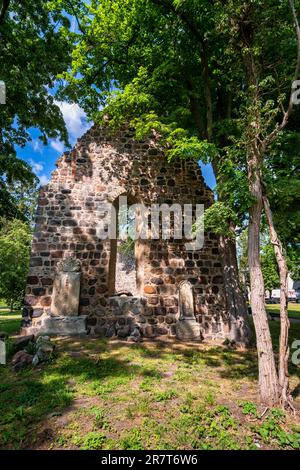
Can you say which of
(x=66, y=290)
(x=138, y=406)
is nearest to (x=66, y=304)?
(x=66, y=290)

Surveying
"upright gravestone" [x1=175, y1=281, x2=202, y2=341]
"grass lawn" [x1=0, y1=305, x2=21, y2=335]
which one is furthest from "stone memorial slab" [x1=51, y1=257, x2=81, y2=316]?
"upright gravestone" [x1=175, y1=281, x2=202, y2=341]

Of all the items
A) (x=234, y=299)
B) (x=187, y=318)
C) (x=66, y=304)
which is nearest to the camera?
(x=234, y=299)

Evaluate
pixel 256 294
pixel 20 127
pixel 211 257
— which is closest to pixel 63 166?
pixel 20 127

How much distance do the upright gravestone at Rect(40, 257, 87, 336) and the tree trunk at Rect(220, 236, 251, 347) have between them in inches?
163

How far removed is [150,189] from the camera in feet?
27.6

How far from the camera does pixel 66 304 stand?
7.11 metres

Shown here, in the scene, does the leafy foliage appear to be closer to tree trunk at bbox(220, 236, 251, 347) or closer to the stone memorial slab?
the stone memorial slab

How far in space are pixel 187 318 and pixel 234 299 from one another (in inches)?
59.1

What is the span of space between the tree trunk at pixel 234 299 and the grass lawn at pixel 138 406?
1.43 metres

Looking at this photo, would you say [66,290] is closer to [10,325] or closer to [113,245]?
[113,245]

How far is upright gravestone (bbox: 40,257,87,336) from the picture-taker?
6.82 metres

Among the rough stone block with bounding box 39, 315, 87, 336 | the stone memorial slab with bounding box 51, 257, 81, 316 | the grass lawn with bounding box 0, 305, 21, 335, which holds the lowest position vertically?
the grass lawn with bounding box 0, 305, 21, 335

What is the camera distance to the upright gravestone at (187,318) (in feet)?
23.3

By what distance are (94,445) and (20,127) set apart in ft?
36.8
